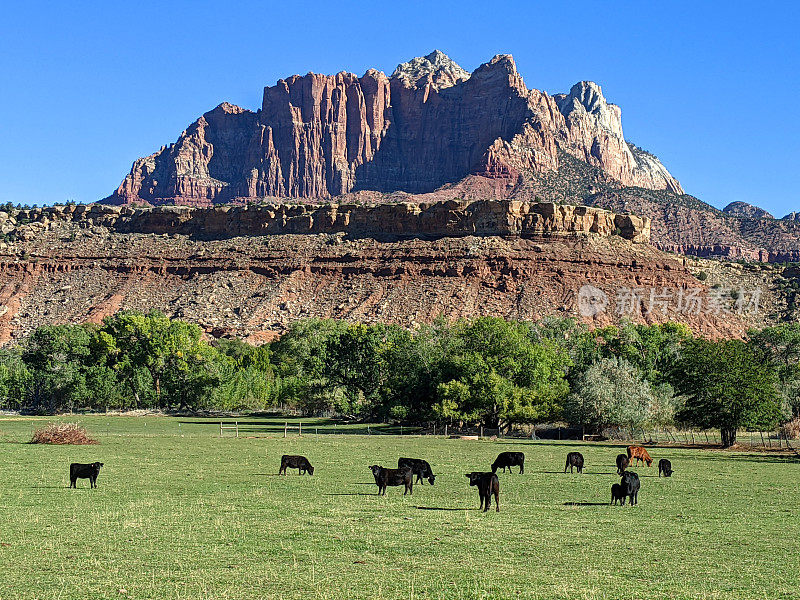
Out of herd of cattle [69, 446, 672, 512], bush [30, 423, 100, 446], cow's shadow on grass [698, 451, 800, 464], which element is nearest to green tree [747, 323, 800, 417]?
cow's shadow on grass [698, 451, 800, 464]

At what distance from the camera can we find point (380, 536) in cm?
1967

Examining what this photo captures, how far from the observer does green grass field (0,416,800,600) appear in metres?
15.2

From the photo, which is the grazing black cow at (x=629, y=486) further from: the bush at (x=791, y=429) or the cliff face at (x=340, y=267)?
the cliff face at (x=340, y=267)

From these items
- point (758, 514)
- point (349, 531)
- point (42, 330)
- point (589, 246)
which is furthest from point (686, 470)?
point (589, 246)

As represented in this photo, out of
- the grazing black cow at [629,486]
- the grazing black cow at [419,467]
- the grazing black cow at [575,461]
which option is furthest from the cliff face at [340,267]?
the grazing black cow at [629,486]

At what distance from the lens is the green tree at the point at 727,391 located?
176 feet

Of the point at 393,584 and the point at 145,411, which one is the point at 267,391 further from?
the point at 393,584


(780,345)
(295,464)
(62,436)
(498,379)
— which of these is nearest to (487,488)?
(295,464)

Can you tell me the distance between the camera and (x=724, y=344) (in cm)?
6159

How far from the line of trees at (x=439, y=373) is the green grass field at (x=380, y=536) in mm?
25314

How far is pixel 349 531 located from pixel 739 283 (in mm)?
145037

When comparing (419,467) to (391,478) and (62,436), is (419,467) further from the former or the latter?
(62,436)

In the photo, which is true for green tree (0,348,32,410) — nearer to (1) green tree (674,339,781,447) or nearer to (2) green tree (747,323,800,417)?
(1) green tree (674,339,781,447)

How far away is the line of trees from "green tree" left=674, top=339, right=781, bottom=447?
86mm
